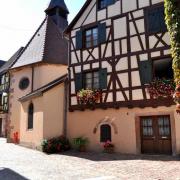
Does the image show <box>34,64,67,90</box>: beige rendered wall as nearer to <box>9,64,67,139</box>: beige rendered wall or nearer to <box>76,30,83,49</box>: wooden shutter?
<box>9,64,67,139</box>: beige rendered wall

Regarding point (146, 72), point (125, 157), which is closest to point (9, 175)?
point (125, 157)

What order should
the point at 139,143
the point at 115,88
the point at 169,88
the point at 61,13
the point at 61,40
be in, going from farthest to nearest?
the point at 61,13 → the point at 61,40 → the point at 115,88 → the point at 139,143 → the point at 169,88

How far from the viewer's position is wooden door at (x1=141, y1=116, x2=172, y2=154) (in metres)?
12.2

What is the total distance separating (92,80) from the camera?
1495 cm

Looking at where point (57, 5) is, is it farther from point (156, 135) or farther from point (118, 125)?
point (156, 135)

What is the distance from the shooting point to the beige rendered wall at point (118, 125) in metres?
12.4

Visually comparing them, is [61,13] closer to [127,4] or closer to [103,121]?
[127,4]

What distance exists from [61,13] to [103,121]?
16.8m

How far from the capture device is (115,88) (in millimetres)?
13688

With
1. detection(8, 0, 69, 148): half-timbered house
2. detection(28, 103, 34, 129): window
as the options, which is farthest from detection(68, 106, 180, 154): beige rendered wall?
detection(28, 103, 34, 129): window

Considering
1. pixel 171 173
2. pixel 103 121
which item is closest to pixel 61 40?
pixel 103 121

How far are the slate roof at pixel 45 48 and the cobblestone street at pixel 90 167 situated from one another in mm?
8438

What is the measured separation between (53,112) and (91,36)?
4.98 metres

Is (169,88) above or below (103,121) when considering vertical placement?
above
